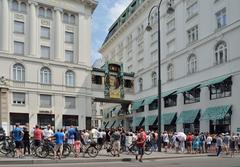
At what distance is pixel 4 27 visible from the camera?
54.7 meters

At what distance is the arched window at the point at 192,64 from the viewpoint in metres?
48.8

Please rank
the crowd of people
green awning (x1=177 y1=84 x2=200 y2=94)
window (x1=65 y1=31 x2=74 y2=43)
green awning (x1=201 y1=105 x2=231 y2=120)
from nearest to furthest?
the crowd of people, green awning (x1=201 y1=105 x2=231 y2=120), green awning (x1=177 y1=84 x2=200 y2=94), window (x1=65 y1=31 x2=74 y2=43)

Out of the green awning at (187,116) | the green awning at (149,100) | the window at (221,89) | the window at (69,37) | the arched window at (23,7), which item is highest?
the arched window at (23,7)

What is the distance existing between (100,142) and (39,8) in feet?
115

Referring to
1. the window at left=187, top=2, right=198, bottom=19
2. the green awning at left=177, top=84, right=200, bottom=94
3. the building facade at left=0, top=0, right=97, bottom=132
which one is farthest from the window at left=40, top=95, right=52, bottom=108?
the window at left=187, top=2, right=198, bottom=19

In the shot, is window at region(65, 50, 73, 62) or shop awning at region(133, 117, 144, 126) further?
shop awning at region(133, 117, 144, 126)

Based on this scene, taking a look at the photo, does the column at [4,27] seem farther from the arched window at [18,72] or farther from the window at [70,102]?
the window at [70,102]

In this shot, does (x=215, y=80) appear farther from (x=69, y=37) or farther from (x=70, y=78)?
(x=69, y=37)

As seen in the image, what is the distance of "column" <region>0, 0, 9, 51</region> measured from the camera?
178 ft

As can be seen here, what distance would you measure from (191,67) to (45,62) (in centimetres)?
2037

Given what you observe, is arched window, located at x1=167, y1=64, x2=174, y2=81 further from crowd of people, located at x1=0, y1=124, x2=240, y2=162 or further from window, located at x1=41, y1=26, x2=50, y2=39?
window, located at x1=41, y1=26, x2=50, y2=39

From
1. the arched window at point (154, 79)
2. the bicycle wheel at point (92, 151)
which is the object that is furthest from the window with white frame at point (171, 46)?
the bicycle wheel at point (92, 151)

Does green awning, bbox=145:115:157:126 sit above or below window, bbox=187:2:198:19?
below

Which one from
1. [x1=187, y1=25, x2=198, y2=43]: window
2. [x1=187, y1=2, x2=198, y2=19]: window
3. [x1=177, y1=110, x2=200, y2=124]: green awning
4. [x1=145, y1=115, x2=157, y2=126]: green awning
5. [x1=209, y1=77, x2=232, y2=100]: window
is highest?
[x1=187, y1=2, x2=198, y2=19]: window
